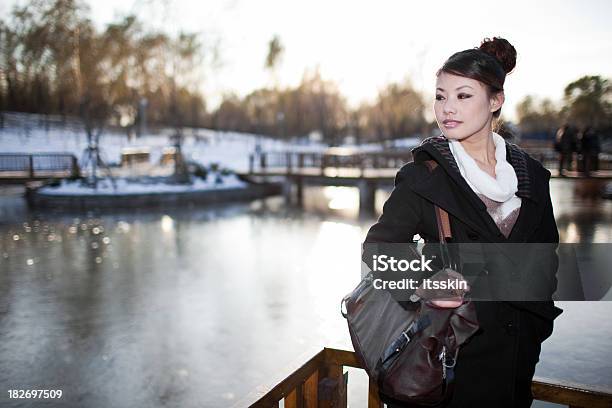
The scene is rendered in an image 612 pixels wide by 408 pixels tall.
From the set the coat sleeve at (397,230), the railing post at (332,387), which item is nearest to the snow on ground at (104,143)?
the railing post at (332,387)

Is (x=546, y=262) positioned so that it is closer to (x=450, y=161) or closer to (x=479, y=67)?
(x=450, y=161)

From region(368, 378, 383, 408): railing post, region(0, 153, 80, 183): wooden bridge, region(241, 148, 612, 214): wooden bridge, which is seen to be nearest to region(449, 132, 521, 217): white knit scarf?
region(368, 378, 383, 408): railing post

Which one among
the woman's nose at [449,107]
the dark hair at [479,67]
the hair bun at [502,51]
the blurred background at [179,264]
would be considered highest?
the hair bun at [502,51]

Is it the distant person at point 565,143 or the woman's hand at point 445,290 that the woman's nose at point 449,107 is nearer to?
the woman's hand at point 445,290

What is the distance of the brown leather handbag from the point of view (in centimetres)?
134

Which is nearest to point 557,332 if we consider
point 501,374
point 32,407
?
point 501,374

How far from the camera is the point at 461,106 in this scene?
1.57 meters

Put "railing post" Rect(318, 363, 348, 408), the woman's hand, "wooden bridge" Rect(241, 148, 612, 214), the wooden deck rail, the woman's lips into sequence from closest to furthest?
the woman's hand → the woman's lips → the wooden deck rail → "railing post" Rect(318, 363, 348, 408) → "wooden bridge" Rect(241, 148, 612, 214)

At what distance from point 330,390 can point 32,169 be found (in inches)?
871

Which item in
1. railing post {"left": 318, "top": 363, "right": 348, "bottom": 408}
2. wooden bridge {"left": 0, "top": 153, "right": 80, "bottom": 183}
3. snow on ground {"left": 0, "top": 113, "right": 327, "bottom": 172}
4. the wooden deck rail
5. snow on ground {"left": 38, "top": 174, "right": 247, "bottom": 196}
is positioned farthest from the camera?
snow on ground {"left": 0, "top": 113, "right": 327, "bottom": 172}

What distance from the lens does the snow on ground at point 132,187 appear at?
16.7m

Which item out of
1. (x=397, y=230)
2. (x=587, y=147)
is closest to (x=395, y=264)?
(x=397, y=230)

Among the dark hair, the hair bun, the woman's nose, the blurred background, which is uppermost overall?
the hair bun

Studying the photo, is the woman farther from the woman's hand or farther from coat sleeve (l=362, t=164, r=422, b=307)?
the woman's hand
